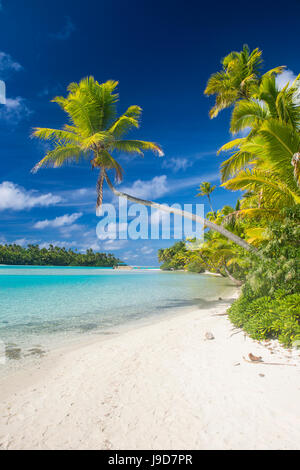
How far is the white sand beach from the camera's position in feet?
6.87

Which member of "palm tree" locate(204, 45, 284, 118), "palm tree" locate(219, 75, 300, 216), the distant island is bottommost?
the distant island

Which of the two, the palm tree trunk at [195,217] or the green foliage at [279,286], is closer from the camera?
the green foliage at [279,286]

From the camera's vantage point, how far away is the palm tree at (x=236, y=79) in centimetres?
916

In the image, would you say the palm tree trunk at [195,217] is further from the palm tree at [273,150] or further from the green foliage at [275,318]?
the green foliage at [275,318]

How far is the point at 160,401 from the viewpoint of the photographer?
2719 mm

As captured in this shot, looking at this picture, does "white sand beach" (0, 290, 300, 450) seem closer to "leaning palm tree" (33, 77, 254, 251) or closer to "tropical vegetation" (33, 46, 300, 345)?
"tropical vegetation" (33, 46, 300, 345)

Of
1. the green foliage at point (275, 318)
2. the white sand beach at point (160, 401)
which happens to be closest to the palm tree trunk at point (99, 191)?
the white sand beach at point (160, 401)

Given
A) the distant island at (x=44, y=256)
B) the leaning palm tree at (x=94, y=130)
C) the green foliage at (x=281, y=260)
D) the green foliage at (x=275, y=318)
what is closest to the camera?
the green foliage at (x=275, y=318)

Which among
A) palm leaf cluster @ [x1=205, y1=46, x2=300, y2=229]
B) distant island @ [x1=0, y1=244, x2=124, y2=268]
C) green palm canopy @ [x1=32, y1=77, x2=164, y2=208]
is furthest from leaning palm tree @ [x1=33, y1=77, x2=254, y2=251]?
distant island @ [x1=0, y1=244, x2=124, y2=268]

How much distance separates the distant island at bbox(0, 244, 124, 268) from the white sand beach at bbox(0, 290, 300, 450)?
91379 millimetres

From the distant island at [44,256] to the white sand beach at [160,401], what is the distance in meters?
91.4

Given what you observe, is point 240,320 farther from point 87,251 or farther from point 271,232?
point 87,251

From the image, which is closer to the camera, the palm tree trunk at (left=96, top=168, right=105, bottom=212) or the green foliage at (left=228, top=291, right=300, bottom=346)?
the green foliage at (left=228, top=291, right=300, bottom=346)
